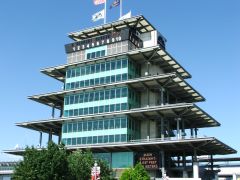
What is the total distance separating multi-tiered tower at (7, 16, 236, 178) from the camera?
6912cm

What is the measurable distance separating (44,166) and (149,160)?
73.7 feet

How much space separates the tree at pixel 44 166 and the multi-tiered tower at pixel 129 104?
17.1 m

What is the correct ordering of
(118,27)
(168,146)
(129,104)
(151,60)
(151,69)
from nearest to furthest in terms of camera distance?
(168,146)
(129,104)
(151,60)
(151,69)
(118,27)

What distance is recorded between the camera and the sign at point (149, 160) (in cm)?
6741

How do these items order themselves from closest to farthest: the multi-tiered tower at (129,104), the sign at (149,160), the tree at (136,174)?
the tree at (136,174) < the sign at (149,160) < the multi-tiered tower at (129,104)

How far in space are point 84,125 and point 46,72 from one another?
711 inches

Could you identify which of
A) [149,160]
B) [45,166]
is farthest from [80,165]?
[149,160]

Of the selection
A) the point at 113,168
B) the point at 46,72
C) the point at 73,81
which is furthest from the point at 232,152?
the point at 46,72

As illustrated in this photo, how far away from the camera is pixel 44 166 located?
51.9 metres

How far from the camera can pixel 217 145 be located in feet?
225

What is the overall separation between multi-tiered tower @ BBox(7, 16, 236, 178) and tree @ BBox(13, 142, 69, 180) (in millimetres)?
17069

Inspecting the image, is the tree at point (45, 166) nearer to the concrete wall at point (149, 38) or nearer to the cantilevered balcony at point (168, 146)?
the cantilevered balcony at point (168, 146)

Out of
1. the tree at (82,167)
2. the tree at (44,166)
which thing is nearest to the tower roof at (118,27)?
the tree at (82,167)

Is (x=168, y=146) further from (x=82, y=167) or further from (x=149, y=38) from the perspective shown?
(x=149, y=38)
